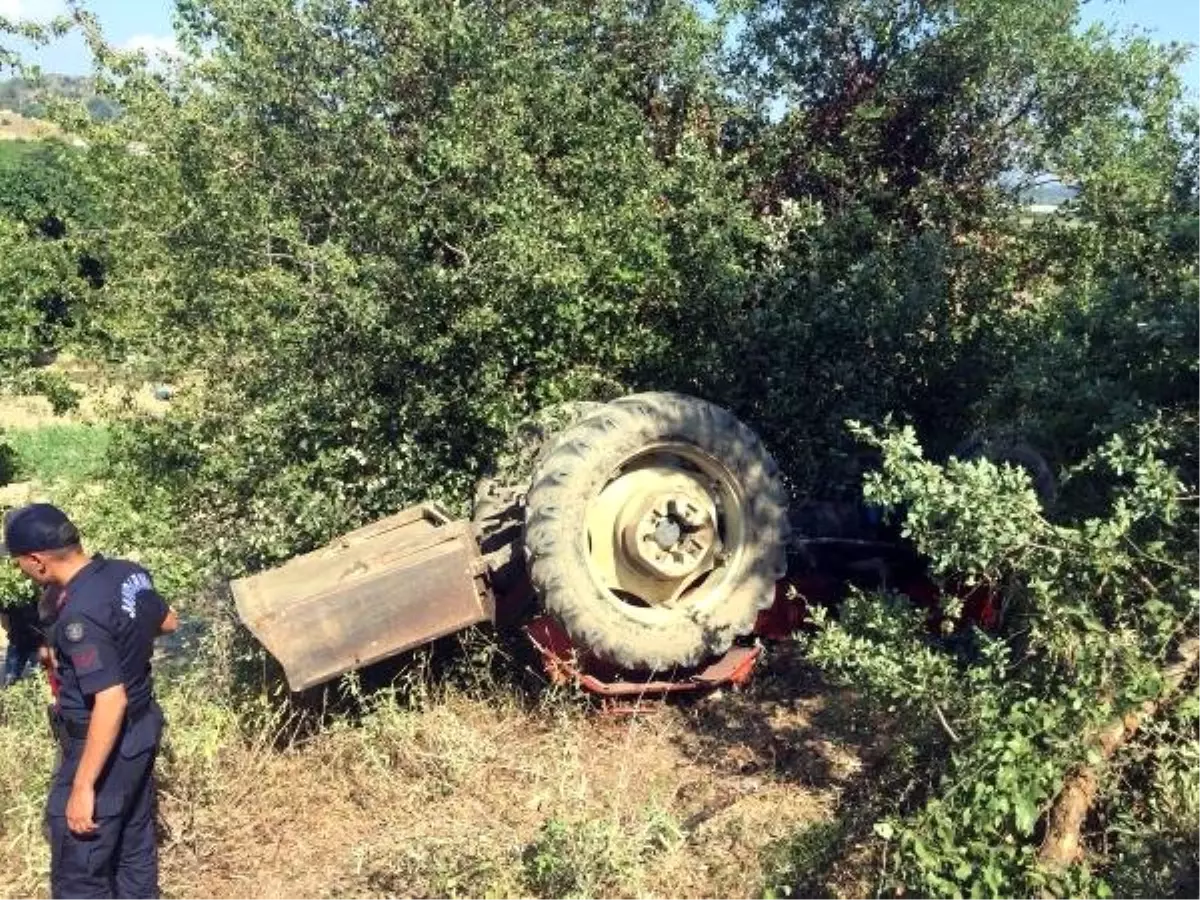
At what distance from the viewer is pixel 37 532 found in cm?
389

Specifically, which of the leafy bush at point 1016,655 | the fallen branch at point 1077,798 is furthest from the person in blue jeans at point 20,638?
the fallen branch at point 1077,798

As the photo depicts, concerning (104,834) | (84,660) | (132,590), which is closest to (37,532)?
(132,590)

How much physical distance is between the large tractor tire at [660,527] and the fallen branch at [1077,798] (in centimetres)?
191

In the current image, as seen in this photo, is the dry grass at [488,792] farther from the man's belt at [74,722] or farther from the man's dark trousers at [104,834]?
the man's belt at [74,722]

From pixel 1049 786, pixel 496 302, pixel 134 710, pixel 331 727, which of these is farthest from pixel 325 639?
pixel 1049 786

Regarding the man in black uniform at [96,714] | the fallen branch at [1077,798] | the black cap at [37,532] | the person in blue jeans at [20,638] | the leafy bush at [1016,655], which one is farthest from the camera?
the person in blue jeans at [20,638]

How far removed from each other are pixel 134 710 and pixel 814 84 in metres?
6.59

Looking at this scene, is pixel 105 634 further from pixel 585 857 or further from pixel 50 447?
pixel 50 447

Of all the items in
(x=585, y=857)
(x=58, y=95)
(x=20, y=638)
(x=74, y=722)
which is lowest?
(x=20, y=638)

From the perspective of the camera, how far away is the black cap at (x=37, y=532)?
3893mm

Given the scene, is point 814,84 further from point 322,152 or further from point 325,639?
point 325,639

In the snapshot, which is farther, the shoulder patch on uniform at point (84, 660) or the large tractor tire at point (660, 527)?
the large tractor tire at point (660, 527)

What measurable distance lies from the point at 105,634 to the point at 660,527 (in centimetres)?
243

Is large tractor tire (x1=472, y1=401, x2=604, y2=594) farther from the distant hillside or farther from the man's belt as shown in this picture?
the distant hillside
